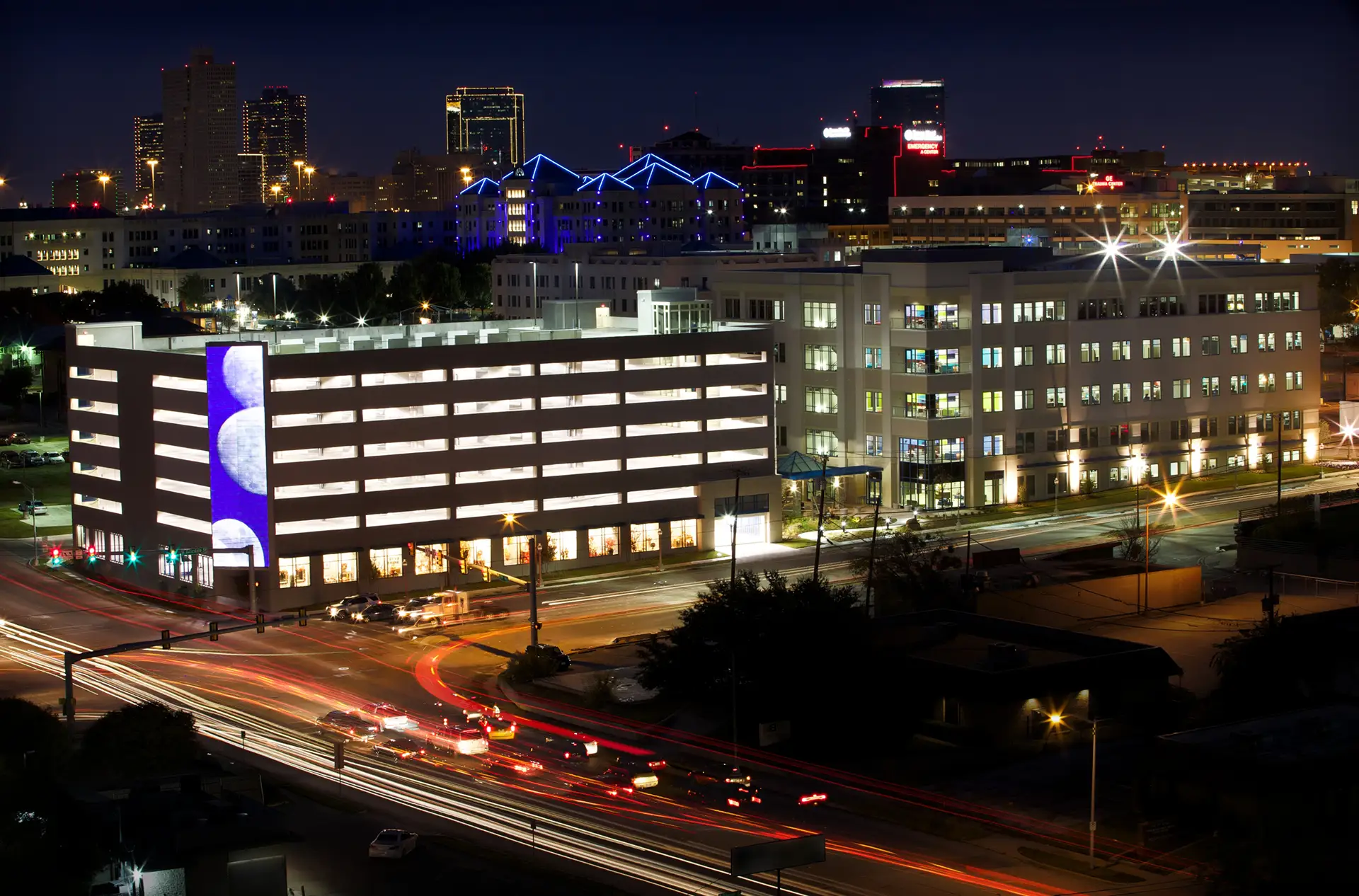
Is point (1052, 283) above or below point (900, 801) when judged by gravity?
above

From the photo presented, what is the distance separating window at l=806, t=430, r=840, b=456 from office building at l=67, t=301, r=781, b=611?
39.5 ft

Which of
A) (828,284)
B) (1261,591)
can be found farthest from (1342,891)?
(828,284)

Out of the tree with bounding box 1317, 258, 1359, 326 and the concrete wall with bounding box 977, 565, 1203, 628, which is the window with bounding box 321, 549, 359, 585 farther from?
the tree with bounding box 1317, 258, 1359, 326

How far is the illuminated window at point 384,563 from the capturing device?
259 feet

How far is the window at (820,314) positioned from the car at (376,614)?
1396 inches

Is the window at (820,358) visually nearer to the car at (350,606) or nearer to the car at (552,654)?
the car at (350,606)

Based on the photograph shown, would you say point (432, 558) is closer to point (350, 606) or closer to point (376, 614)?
point (350, 606)

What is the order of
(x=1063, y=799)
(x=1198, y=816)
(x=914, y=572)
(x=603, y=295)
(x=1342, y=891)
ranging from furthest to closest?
(x=603, y=295) → (x=914, y=572) → (x=1063, y=799) → (x=1198, y=816) → (x=1342, y=891)

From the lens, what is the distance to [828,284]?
334ft

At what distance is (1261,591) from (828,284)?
3207 cm

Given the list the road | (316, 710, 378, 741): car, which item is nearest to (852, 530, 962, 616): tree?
the road

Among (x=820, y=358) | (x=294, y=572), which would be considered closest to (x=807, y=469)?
(x=820, y=358)

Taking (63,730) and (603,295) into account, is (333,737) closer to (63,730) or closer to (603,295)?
(63,730)

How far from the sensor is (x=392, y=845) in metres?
45.2
